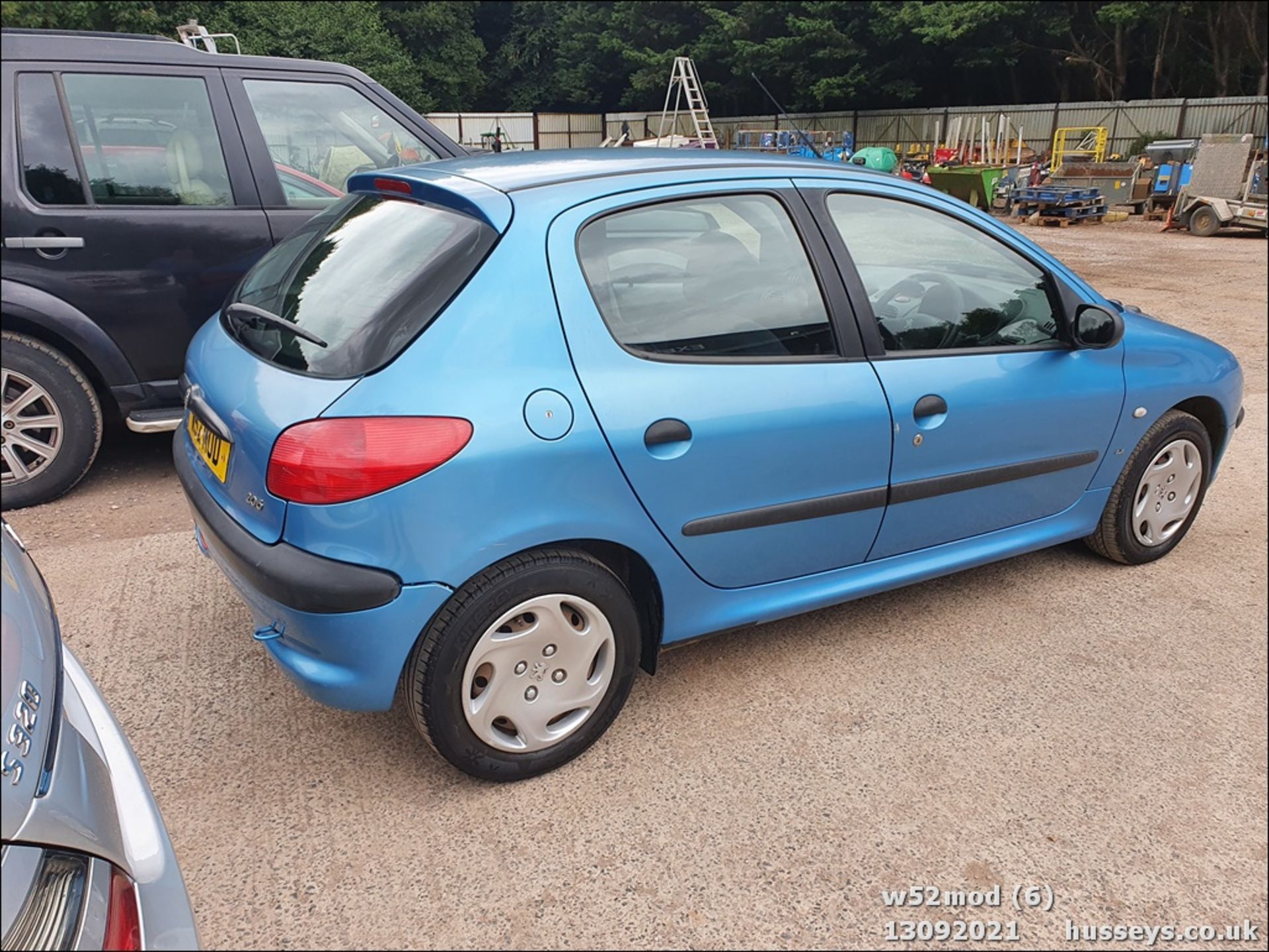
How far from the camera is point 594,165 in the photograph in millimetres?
2586

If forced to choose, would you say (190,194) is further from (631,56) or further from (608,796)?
(631,56)

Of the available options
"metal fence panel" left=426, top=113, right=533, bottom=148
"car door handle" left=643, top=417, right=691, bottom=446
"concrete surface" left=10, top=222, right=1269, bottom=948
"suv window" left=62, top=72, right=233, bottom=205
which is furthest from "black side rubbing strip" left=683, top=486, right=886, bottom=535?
"metal fence panel" left=426, top=113, right=533, bottom=148

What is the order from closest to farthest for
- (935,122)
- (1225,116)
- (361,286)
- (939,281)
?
(361,286), (939,281), (1225,116), (935,122)

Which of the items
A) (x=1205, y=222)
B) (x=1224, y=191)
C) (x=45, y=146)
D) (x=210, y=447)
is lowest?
(x=1205, y=222)

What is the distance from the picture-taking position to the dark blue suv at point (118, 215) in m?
3.88

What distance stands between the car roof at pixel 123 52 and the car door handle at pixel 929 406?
3.46 meters

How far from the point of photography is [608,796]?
93.0 inches

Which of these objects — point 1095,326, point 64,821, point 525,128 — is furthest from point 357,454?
point 525,128

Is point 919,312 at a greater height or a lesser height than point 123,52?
lesser

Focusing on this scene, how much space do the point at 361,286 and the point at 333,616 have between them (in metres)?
0.86

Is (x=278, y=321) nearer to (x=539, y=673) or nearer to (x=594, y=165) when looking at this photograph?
(x=594, y=165)

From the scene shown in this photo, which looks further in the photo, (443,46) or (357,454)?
(443,46)

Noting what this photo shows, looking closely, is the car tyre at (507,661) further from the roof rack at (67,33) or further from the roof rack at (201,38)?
the roof rack at (201,38)

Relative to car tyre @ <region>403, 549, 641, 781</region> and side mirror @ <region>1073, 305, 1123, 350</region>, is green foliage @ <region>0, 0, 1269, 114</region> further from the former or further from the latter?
side mirror @ <region>1073, 305, 1123, 350</region>
